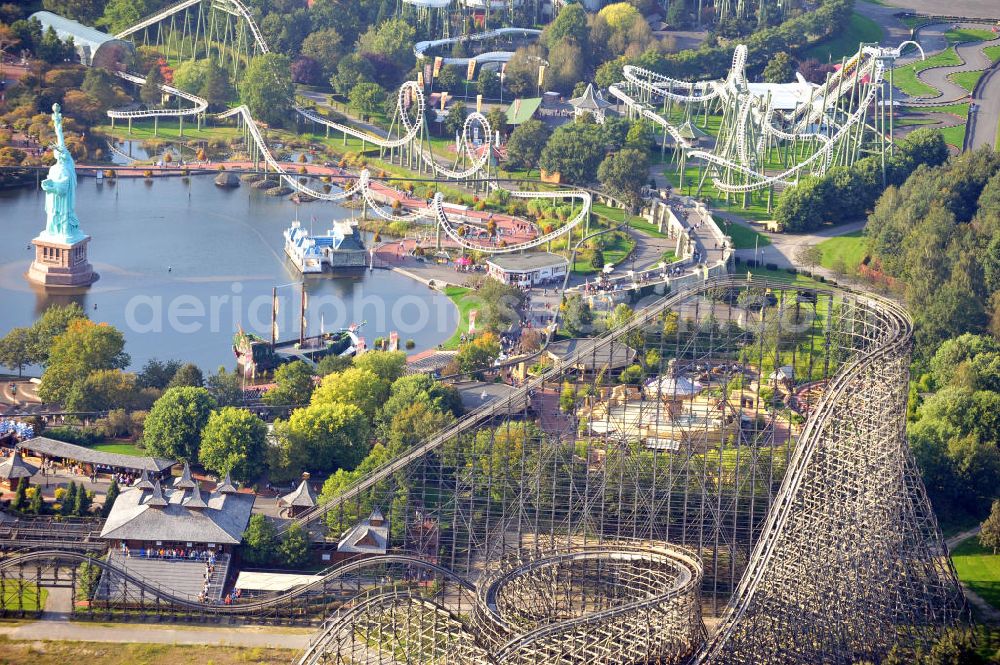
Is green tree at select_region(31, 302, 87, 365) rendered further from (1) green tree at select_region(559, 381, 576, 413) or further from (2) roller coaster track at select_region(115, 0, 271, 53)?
(2) roller coaster track at select_region(115, 0, 271, 53)

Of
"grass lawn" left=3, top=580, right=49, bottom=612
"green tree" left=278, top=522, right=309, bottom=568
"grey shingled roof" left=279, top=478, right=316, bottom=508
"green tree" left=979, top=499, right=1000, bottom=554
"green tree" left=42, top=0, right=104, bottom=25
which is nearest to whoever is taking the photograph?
"grass lawn" left=3, top=580, right=49, bottom=612

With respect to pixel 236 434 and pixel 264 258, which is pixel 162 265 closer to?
pixel 264 258

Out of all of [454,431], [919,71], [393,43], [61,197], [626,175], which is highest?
[393,43]

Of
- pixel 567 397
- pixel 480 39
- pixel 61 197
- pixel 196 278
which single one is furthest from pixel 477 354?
pixel 480 39

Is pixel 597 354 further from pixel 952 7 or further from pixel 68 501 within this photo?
pixel 952 7

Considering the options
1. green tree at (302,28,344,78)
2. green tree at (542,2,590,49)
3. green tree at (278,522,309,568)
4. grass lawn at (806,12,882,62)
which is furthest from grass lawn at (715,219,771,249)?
green tree at (278,522,309,568)

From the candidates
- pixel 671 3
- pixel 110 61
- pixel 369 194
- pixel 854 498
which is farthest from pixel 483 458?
pixel 671 3
